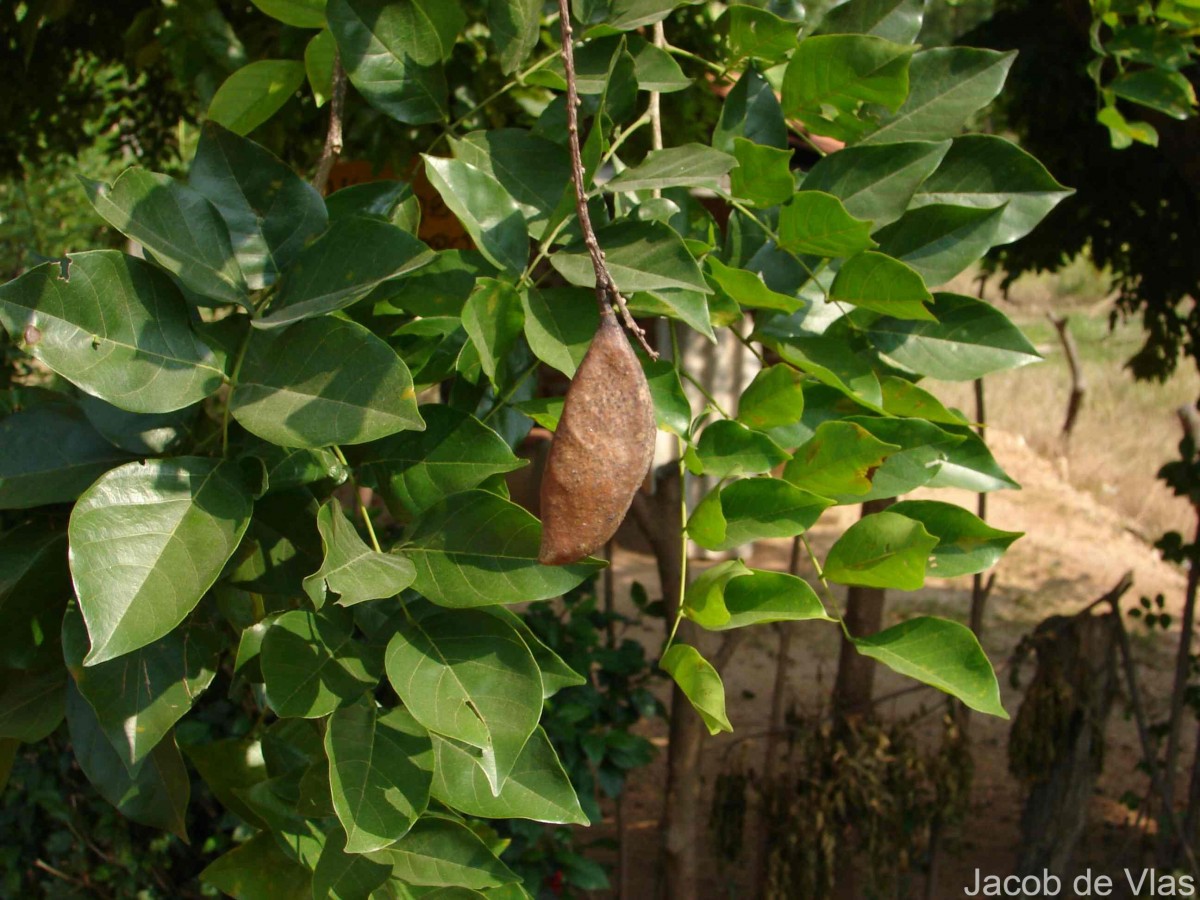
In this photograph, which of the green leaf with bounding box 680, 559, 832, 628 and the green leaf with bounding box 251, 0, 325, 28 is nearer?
the green leaf with bounding box 680, 559, 832, 628

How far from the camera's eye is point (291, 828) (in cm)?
68

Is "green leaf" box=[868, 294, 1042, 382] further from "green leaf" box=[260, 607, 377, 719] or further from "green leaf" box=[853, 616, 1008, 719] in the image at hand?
"green leaf" box=[260, 607, 377, 719]

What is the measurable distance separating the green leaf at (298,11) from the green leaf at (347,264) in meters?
0.28

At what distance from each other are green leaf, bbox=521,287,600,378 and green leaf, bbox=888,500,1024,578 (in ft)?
0.71

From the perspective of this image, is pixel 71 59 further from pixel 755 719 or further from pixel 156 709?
pixel 755 719

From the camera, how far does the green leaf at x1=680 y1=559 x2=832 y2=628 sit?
0.61 metres

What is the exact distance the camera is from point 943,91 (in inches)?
29.5

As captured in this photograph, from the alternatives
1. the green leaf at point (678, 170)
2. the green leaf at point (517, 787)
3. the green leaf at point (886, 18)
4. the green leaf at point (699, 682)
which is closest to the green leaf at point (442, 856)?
the green leaf at point (517, 787)

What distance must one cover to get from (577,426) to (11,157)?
289 centimetres

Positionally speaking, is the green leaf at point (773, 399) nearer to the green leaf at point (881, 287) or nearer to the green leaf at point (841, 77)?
the green leaf at point (881, 287)

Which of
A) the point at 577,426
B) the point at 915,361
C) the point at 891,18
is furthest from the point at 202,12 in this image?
the point at 577,426

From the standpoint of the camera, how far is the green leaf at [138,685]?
570mm

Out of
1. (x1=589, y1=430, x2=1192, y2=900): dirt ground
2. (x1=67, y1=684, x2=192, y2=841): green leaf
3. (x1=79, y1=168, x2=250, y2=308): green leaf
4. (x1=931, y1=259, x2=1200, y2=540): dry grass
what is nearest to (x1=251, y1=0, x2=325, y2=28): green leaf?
(x1=79, y1=168, x2=250, y2=308): green leaf

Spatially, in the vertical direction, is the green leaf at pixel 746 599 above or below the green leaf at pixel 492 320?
below
